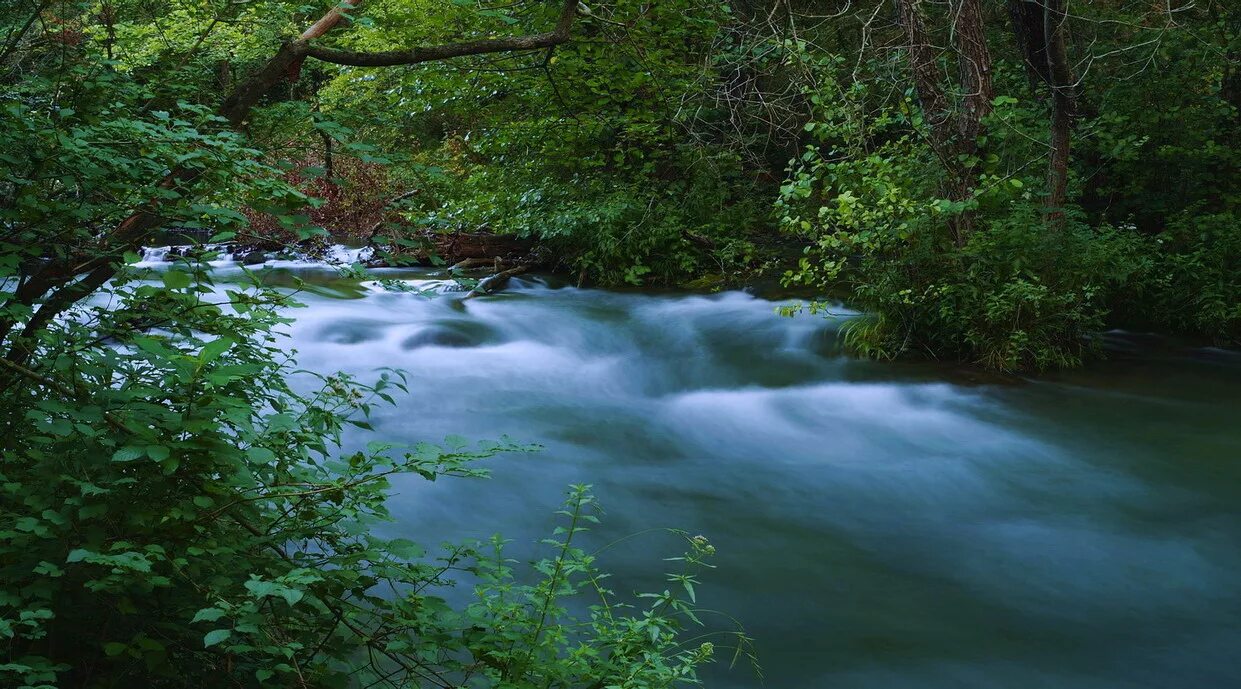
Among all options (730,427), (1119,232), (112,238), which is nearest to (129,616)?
(112,238)

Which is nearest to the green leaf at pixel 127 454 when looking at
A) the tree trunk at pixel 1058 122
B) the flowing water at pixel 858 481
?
the flowing water at pixel 858 481

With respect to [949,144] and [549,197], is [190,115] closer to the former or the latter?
[949,144]

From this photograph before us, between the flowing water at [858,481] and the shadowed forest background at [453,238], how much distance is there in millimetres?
338

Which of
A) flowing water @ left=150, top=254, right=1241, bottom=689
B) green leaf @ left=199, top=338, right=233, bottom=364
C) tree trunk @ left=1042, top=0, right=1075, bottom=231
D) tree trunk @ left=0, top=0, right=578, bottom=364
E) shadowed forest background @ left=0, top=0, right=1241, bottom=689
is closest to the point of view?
green leaf @ left=199, top=338, right=233, bottom=364

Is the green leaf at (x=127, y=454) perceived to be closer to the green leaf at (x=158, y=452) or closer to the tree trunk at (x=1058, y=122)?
the green leaf at (x=158, y=452)

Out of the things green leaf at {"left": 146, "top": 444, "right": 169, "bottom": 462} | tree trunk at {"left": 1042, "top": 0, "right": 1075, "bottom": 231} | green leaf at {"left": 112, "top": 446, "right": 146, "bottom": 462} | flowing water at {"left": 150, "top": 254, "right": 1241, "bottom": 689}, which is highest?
tree trunk at {"left": 1042, "top": 0, "right": 1075, "bottom": 231}

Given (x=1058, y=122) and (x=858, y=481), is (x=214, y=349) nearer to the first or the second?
(x=858, y=481)

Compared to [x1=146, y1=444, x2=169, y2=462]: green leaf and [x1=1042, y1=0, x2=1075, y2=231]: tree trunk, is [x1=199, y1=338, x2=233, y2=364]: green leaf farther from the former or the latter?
[x1=1042, y1=0, x2=1075, y2=231]: tree trunk

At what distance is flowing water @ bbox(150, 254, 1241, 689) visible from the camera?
4250mm

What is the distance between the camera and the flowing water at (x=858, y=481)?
4250 millimetres

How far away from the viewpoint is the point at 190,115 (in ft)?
13.5

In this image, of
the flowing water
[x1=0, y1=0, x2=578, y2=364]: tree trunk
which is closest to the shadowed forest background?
[x1=0, y1=0, x2=578, y2=364]: tree trunk

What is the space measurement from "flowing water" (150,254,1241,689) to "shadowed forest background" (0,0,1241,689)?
338 mm

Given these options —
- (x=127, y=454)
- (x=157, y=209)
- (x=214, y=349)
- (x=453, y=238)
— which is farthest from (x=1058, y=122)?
(x=127, y=454)
